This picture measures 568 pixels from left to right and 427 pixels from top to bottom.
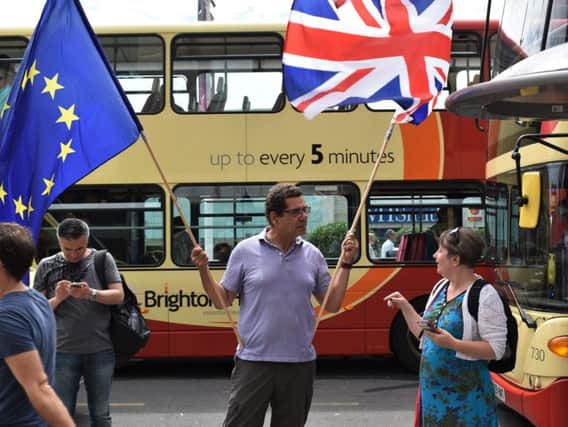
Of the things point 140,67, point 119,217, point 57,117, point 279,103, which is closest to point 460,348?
point 57,117

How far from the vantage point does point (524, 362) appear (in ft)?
19.6

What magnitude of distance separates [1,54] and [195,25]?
225 cm

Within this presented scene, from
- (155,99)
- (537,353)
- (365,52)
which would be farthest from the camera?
(155,99)

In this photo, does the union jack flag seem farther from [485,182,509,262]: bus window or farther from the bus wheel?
the bus wheel

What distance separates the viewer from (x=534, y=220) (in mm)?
6305

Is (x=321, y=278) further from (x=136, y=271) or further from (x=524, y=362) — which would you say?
(x=136, y=271)

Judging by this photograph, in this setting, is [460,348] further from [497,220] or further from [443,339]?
[497,220]

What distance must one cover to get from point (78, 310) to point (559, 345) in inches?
126

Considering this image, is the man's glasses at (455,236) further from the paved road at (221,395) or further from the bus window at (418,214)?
the bus window at (418,214)

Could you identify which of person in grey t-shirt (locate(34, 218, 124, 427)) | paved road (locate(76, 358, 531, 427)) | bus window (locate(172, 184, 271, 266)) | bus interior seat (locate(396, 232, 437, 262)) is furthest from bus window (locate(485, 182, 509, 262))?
person in grey t-shirt (locate(34, 218, 124, 427))

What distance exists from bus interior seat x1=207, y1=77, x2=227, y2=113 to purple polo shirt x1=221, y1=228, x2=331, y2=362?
5529mm

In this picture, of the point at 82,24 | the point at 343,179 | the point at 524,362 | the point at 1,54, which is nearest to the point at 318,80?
the point at 82,24

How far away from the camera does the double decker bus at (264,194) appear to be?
9.33m

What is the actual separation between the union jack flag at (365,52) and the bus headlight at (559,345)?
72.8 inches
